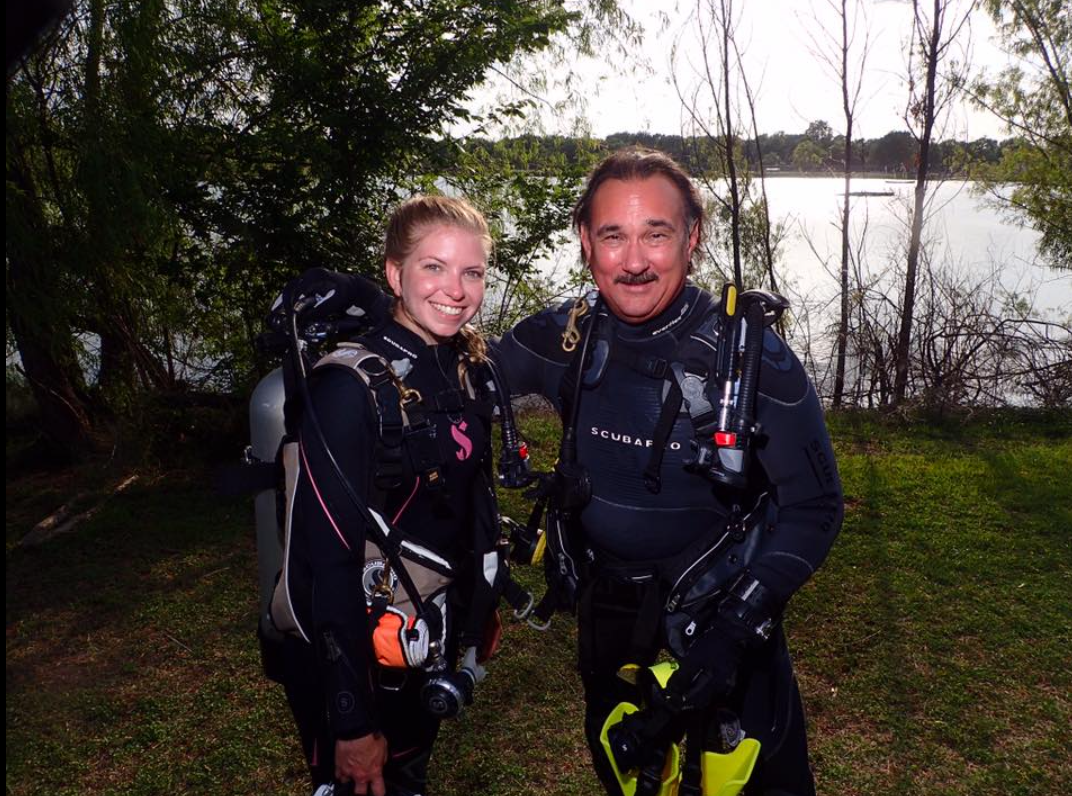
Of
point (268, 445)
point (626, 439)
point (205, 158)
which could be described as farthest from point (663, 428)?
point (205, 158)

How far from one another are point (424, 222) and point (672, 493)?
3.41 feet

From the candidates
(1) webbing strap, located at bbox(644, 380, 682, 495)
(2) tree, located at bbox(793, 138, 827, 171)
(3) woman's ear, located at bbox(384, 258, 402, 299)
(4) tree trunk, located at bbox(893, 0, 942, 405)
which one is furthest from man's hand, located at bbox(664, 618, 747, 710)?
(2) tree, located at bbox(793, 138, 827, 171)

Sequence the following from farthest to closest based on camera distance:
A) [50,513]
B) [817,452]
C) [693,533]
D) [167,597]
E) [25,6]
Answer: [50,513] → [167,597] → [693,533] → [817,452] → [25,6]

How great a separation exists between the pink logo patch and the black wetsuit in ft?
1.18

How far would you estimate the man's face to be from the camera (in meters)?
2.33

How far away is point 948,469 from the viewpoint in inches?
279

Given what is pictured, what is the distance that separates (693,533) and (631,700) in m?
0.57

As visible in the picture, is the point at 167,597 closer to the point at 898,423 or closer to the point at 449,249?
the point at 449,249

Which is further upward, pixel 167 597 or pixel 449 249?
pixel 449 249

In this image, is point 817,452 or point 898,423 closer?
point 817,452

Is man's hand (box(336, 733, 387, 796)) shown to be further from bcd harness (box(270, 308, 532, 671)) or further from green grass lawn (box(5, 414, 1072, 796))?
green grass lawn (box(5, 414, 1072, 796))

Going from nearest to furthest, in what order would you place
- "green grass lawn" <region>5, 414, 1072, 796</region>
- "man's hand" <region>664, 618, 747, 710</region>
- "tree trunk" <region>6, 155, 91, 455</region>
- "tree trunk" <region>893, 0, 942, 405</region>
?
"man's hand" <region>664, 618, 747, 710</region> → "green grass lawn" <region>5, 414, 1072, 796</region> → "tree trunk" <region>6, 155, 91, 455</region> → "tree trunk" <region>893, 0, 942, 405</region>

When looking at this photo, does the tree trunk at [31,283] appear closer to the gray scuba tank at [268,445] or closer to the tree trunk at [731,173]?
the gray scuba tank at [268,445]

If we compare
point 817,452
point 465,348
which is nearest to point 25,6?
point 465,348
